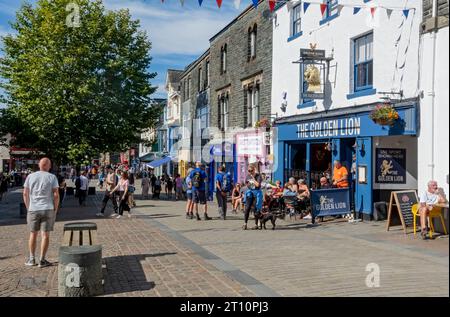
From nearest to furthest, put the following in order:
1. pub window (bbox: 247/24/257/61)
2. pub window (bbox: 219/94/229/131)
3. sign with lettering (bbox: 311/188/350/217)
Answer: sign with lettering (bbox: 311/188/350/217), pub window (bbox: 247/24/257/61), pub window (bbox: 219/94/229/131)

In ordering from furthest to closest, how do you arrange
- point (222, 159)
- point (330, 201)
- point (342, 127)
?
point (222, 159) < point (342, 127) < point (330, 201)

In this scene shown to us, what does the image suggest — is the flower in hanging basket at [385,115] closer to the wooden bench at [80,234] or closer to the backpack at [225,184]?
the backpack at [225,184]

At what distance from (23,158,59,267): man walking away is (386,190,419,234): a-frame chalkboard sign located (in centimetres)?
723

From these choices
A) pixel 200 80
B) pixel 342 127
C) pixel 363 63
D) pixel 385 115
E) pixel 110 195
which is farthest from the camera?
pixel 200 80

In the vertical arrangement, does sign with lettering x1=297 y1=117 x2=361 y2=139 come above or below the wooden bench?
above

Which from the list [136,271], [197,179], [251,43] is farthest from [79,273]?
[251,43]

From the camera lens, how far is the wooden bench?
733cm

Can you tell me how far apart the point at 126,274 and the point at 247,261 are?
1874mm

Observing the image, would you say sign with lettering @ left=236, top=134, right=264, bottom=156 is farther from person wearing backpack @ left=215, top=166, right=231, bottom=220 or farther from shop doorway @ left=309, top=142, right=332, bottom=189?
person wearing backpack @ left=215, top=166, right=231, bottom=220

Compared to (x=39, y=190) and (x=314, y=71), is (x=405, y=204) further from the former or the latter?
(x=39, y=190)

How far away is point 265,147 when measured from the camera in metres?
21.1

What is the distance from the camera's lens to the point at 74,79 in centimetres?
2533

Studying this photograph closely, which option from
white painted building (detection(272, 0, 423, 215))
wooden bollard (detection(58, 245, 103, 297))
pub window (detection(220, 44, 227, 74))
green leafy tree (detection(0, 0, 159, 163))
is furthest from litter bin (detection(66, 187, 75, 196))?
wooden bollard (detection(58, 245, 103, 297))
